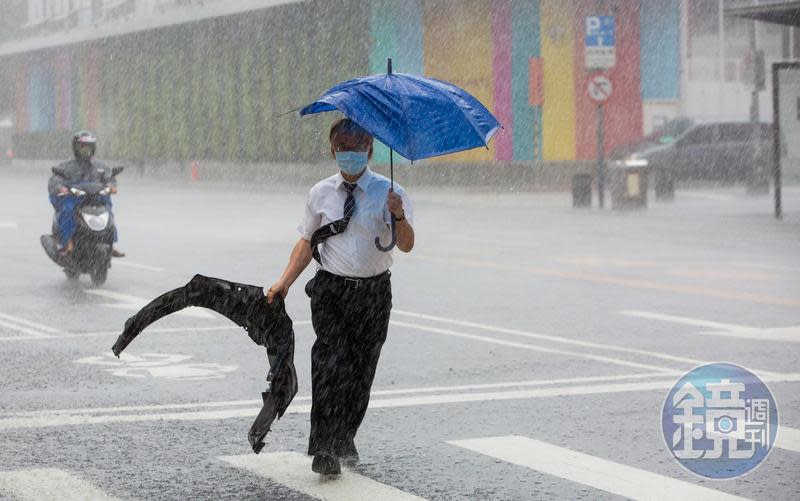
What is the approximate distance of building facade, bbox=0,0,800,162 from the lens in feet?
137

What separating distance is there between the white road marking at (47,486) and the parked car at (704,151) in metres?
33.3

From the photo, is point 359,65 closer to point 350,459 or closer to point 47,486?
point 350,459

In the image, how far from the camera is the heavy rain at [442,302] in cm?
708

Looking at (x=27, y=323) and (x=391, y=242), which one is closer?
(x=391, y=242)

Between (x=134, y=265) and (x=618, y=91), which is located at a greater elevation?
(x=618, y=91)

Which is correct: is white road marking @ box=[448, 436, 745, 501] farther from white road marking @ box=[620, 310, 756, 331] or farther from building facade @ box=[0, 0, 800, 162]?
building facade @ box=[0, 0, 800, 162]

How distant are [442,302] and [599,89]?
1783cm

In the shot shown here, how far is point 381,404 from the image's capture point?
9.19 metres

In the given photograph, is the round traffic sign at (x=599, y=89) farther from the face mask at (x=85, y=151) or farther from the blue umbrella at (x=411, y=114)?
the blue umbrella at (x=411, y=114)

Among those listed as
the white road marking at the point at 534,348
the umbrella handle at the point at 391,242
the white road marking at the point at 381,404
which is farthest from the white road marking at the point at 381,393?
the umbrella handle at the point at 391,242

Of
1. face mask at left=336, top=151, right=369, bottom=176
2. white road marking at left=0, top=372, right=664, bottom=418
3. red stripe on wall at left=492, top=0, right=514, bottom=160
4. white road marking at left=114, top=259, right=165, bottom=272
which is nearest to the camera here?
face mask at left=336, top=151, right=369, bottom=176

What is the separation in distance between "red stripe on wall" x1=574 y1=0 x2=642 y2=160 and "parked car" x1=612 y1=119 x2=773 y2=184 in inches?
55.5

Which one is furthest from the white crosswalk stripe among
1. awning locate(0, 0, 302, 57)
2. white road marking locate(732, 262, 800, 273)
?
awning locate(0, 0, 302, 57)

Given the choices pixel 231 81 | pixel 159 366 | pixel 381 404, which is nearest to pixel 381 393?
pixel 381 404
